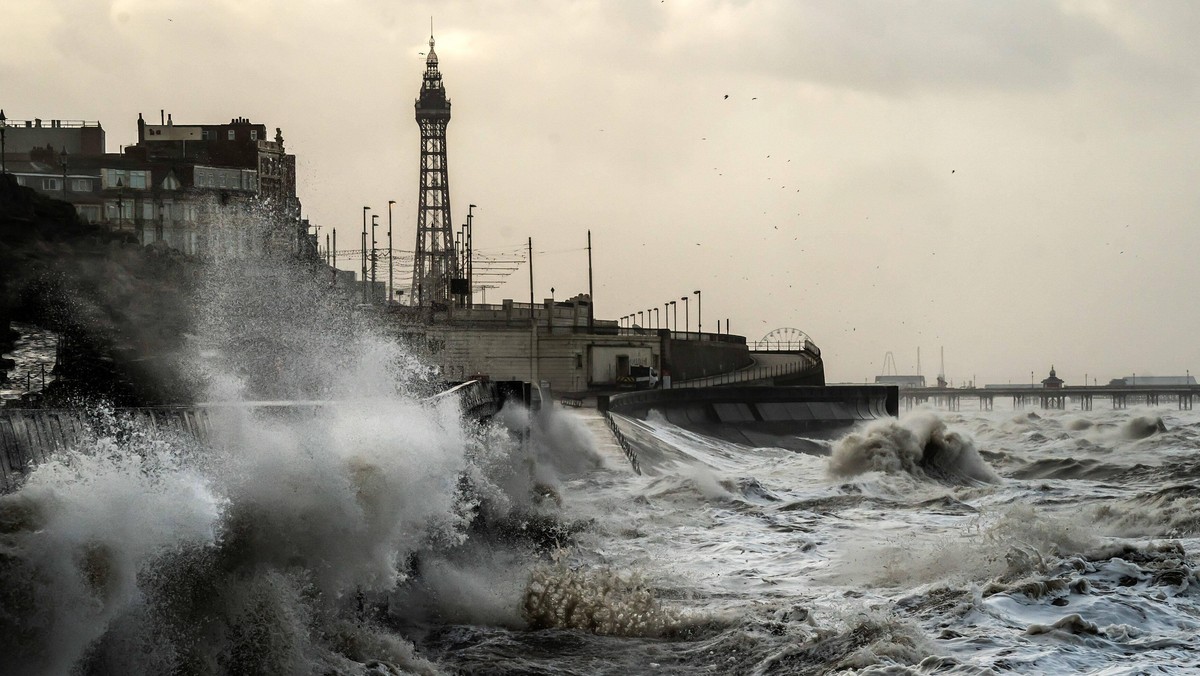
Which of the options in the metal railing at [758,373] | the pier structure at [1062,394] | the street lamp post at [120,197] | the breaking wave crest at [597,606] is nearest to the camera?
the breaking wave crest at [597,606]

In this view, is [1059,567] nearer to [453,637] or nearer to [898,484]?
[453,637]

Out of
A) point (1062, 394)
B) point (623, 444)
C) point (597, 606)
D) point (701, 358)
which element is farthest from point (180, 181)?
point (1062, 394)

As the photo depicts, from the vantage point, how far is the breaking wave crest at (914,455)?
3158 cm

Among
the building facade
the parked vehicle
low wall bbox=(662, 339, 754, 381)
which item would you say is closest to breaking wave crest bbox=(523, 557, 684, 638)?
the parked vehicle

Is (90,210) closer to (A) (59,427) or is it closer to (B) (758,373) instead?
(B) (758,373)

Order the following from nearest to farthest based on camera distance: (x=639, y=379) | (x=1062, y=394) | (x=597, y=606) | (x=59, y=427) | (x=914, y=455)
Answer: (x=59, y=427) < (x=597, y=606) < (x=914, y=455) < (x=639, y=379) < (x=1062, y=394)

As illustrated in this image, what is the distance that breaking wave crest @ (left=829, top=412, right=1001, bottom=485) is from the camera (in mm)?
31578

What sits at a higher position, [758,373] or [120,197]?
[120,197]

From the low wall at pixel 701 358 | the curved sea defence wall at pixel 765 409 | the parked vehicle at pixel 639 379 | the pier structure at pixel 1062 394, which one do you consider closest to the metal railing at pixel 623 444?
the curved sea defence wall at pixel 765 409

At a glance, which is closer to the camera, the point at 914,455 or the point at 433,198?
the point at 914,455

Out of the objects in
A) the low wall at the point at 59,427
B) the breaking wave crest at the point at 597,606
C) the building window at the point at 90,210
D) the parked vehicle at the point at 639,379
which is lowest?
the breaking wave crest at the point at 597,606

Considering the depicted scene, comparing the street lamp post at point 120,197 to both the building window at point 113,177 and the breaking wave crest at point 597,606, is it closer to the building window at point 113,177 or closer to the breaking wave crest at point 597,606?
the building window at point 113,177

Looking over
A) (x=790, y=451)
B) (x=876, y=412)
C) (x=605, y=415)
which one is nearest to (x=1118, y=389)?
(x=876, y=412)

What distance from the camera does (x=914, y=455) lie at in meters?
32.9
